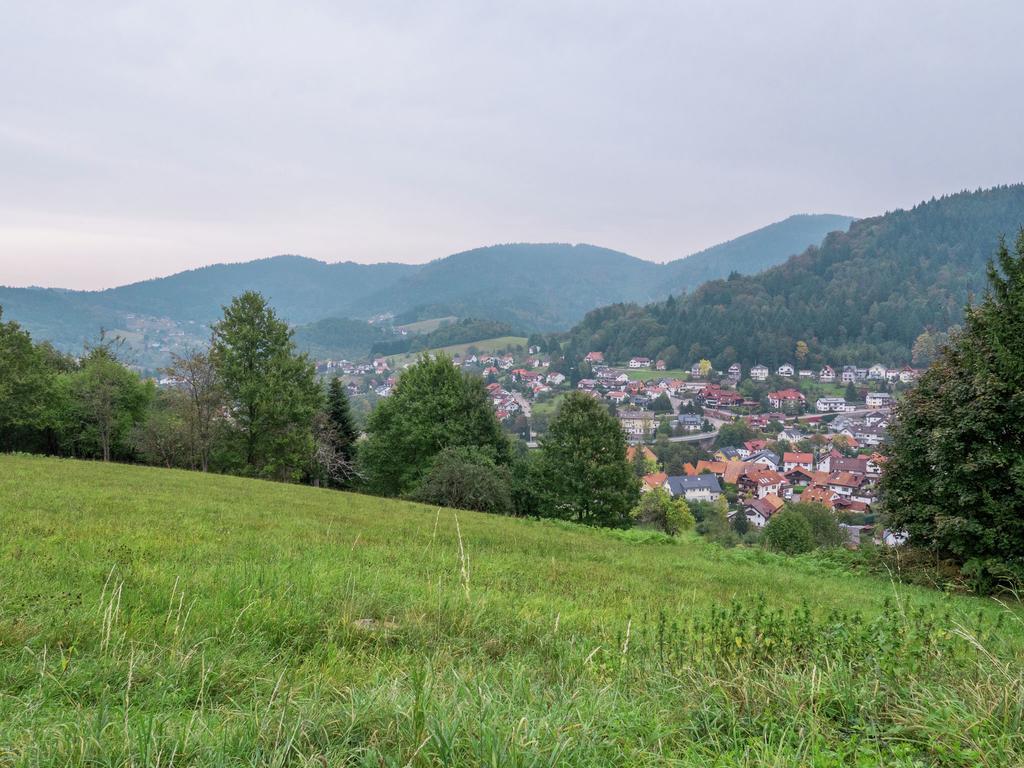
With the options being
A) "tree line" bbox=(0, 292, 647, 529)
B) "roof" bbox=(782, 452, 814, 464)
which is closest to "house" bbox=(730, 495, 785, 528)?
"roof" bbox=(782, 452, 814, 464)

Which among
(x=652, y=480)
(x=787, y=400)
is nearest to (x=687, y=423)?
(x=787, y=400)

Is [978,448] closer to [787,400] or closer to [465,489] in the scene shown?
[465,489]

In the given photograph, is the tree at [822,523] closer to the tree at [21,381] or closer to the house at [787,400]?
the tree at [21,381]

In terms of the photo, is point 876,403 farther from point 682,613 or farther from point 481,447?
point 682,613

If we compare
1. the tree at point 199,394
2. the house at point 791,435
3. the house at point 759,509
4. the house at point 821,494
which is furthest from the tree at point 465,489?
the house at point 791,435

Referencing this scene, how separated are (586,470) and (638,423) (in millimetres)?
116424

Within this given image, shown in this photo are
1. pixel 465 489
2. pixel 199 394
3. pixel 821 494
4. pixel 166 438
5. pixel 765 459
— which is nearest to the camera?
pixel 465 489

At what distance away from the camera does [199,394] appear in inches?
1097

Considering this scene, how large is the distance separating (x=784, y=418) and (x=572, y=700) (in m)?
168

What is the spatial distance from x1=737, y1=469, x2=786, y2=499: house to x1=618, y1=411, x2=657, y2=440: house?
32.4 metres

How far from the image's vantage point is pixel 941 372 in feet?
42.4

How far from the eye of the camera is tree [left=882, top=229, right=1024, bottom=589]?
10734 millimetres

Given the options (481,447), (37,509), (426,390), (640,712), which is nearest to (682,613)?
(640,712)

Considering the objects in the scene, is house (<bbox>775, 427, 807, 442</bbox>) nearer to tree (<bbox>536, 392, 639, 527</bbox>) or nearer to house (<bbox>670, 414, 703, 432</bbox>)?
house (<bbox>670, 414, 703, 432</bbox>)
